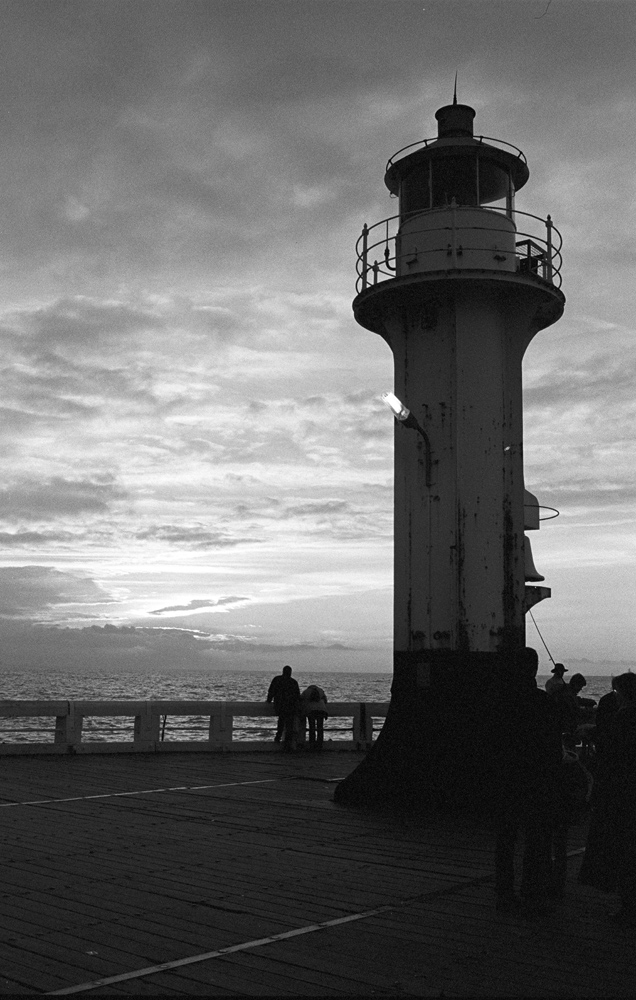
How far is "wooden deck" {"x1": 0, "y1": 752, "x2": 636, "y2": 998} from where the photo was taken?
5801mm

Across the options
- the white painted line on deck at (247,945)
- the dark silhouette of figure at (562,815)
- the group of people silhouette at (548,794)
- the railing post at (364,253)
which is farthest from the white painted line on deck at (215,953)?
the railing post at (364,253)

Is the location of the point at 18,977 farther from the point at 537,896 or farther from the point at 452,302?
the point at 452,302

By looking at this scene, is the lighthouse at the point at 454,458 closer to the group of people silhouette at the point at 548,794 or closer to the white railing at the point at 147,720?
the group of people silhouette at the point at 548,794

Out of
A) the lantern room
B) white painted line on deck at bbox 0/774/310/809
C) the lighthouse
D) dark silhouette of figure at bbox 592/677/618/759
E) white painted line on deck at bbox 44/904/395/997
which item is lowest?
white painted line on deck at bbox 44/904/395/997

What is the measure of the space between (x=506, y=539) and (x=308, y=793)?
15.5 ft

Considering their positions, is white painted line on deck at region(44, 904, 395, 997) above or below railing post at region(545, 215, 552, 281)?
below

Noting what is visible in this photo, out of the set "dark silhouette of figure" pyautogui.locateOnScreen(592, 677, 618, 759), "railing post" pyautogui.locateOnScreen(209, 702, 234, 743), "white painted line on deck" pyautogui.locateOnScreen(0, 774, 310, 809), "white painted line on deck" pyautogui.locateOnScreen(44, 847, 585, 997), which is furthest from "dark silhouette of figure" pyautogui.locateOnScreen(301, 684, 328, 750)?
"dark silhouette of figure" pyautogui.locateOnScreen(592, 677, 618, 759)

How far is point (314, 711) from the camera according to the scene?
67.1 feet

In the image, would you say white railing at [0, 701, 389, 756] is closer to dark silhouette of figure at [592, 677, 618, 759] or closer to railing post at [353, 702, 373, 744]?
railing post at [353, 702, 373, 744]

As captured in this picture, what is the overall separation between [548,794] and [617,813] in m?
0.52

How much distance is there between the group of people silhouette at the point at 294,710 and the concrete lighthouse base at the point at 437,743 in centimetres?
701

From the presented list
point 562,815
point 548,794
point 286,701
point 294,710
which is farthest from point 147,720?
point 548,794

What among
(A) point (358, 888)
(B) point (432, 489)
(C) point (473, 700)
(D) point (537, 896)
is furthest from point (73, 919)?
(B) point (432, 489)

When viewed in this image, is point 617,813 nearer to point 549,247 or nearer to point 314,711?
point 549,247
